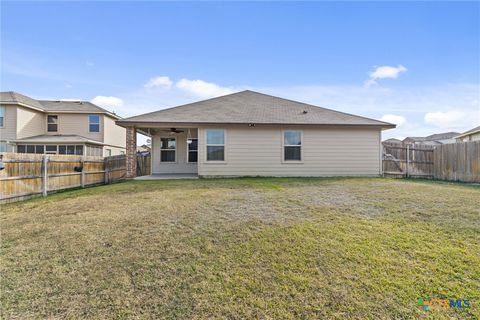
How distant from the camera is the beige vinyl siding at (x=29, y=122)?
17.3 meters

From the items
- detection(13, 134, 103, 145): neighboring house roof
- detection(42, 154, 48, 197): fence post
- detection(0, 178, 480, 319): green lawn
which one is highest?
detection(13, 134, 103, 145): neighboring house roof

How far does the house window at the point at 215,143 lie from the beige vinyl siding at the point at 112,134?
1338 centimetres

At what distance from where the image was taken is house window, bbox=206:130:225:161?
11422 mm

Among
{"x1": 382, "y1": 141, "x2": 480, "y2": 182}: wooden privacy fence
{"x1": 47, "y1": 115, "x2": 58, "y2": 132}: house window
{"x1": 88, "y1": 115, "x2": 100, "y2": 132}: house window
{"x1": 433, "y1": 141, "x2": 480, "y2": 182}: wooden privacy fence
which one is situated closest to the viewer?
{"x1": 433, "y1": 141, "x2": 480, "y2": 182}: wooden privacy fence

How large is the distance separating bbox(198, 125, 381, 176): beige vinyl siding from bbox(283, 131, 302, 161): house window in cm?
21

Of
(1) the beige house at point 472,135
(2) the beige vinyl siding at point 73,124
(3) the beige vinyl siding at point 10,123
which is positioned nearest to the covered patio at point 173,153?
(2) the beige vinyl siding at point 73,124

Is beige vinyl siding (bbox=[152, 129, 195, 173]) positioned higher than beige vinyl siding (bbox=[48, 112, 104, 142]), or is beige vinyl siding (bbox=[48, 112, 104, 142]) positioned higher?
beige vinyl siding (bbox=[48, 112, 104, 142])

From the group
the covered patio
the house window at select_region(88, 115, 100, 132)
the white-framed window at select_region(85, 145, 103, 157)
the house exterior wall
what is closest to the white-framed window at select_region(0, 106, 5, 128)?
the house exterior wall

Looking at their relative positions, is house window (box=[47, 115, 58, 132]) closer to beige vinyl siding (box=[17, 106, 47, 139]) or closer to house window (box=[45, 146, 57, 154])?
beige vinyl siding (box=[17, 106, 47, 139])

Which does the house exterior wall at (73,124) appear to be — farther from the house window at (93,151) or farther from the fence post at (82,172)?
the fence post at (82,172)

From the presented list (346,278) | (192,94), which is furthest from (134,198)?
(192,94)

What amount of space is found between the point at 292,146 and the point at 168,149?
293 inches

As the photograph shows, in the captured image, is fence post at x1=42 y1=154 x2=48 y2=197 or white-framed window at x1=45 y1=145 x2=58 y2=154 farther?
white-framed window at x1=45 y1=145 x2=58 y2=154

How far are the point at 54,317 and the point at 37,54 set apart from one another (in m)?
15.0
